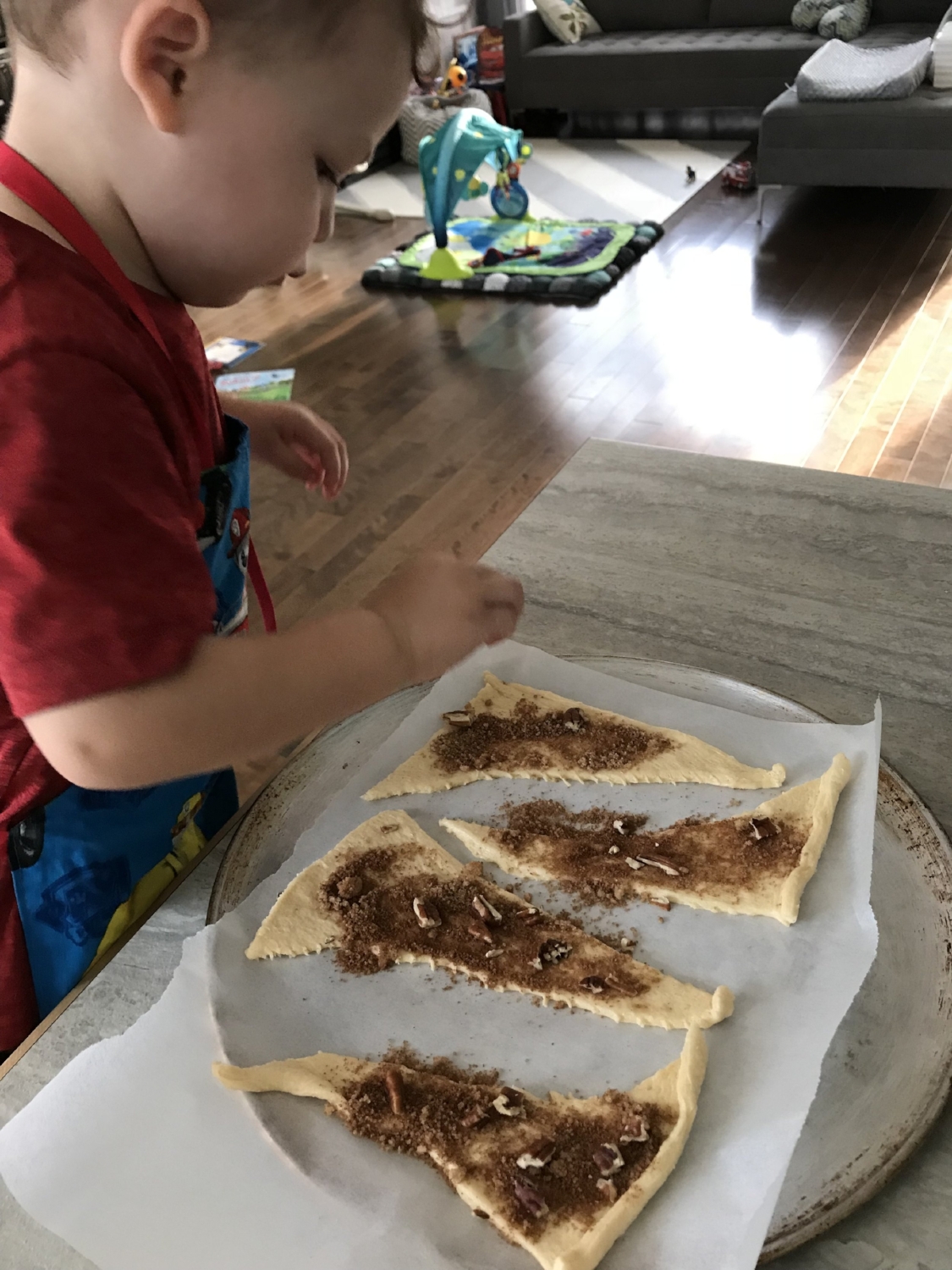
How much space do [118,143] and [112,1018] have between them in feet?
1.32

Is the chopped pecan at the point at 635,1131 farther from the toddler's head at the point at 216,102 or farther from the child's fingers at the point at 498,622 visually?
the toddler's head at the point at 216,102

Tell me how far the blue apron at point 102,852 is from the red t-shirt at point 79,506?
0.18 m

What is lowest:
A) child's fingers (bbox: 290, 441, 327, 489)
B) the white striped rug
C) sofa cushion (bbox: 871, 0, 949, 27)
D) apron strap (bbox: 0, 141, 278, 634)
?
the white striped rug

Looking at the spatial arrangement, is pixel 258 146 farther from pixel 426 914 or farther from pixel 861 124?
pixel 861 124

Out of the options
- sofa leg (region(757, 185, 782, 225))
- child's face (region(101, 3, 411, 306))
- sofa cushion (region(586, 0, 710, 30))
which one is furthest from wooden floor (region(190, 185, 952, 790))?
sofa cushion (region(586, 0, 710, 30))

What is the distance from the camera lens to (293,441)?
811 mm

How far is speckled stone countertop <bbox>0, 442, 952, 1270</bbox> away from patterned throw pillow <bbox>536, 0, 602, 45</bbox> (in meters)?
4.54

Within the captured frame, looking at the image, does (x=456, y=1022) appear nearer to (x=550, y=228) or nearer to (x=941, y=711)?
(x=941, y=711)

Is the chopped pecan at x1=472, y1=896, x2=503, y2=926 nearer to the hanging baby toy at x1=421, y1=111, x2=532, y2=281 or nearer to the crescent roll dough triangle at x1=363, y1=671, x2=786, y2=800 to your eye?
the crescent roll dough triangle at x1=363, y1=671, x2=786, y2=800

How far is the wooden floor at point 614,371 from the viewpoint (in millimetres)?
2170

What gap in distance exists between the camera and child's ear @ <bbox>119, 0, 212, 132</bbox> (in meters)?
0.41

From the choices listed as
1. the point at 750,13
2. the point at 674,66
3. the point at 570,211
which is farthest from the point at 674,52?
the point at 570,211

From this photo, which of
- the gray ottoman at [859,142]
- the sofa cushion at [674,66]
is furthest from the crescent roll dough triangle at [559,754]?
the sofa cushion at [674,66]

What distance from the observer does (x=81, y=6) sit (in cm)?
43
